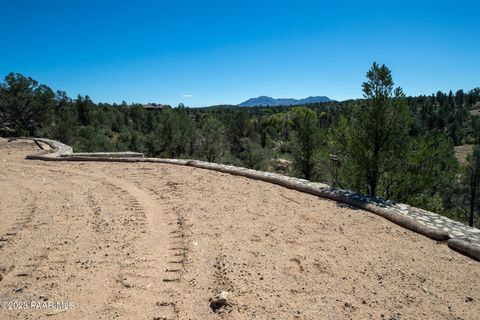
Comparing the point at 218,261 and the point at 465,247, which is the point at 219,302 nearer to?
the point at 218,261

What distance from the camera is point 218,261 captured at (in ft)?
12.3

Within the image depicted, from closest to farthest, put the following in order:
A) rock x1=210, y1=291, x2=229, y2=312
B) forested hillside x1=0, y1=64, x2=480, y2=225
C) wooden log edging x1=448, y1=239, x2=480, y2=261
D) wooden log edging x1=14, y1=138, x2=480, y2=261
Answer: rock x1=210, y1=291, x2=229, y2=312 → wooden log edging x1=448, y1=239, x2=480, y2=261 → wooden log edging x1=14, y1=138, x2=480, y2=261 → forested hillside x1=0, y1=64, x2=480, y2=225

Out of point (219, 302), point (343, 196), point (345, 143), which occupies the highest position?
point (345, 143)

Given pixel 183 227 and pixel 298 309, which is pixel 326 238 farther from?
pixel 183 227

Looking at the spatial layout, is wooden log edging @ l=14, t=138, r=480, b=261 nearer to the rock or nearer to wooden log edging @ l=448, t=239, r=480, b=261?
wooden log edging @ l=448, t=239, r=480, b=261

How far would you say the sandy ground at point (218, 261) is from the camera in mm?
2955

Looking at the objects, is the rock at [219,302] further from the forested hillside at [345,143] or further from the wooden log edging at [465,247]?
the forested hillside at [345,143]

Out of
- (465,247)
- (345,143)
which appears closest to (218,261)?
(465,247)

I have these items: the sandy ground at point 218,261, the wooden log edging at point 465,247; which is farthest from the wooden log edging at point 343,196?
the sandy ground at point 218,261

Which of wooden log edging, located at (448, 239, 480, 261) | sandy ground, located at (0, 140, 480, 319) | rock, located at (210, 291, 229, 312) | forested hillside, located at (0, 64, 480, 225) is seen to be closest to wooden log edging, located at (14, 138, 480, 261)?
wooden log edging, located at (448, 239, 480, 261)

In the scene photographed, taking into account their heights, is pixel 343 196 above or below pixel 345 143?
below

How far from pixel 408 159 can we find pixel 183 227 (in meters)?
6.78

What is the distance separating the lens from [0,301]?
294 centimetres

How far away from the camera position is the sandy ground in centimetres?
296
